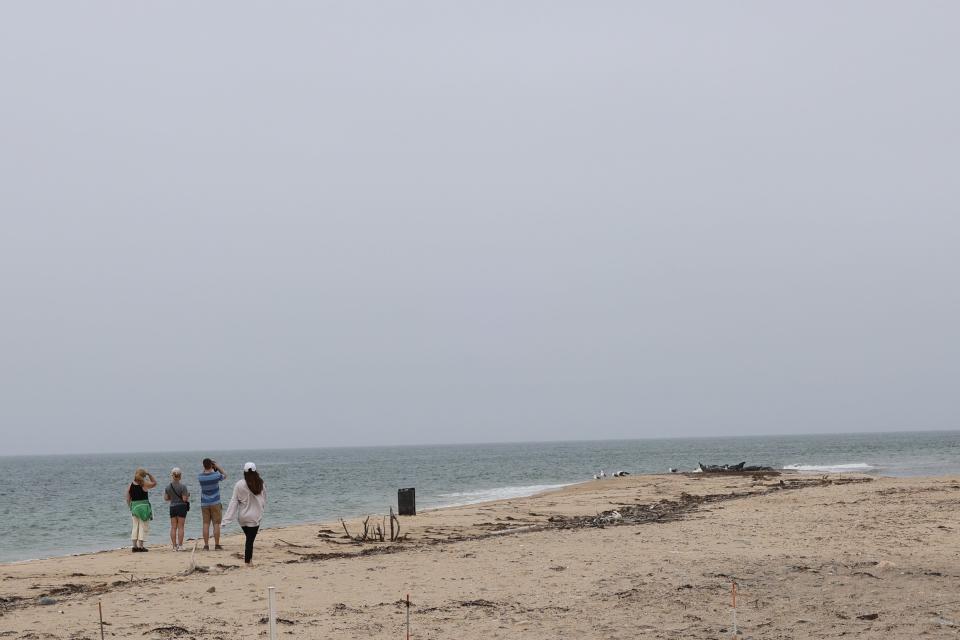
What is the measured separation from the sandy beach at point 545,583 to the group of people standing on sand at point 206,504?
395mm

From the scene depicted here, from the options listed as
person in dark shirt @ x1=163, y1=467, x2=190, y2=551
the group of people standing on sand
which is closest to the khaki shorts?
the group of people standing on sand

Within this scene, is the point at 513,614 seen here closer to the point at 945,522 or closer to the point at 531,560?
the point at 531,560

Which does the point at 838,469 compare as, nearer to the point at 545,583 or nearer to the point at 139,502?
the point at 139,502

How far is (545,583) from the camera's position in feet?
35.0

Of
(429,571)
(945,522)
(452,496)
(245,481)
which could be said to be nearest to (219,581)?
(245,481)

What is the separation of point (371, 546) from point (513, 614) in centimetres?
687

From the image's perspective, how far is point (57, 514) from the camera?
3656 cm

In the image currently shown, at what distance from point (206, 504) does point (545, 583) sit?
6.85 m

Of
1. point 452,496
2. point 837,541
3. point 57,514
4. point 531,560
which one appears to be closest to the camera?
point 531,560

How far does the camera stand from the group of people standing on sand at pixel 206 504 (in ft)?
42.3

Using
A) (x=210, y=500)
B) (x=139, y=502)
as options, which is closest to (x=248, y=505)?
(x=210, y=500)

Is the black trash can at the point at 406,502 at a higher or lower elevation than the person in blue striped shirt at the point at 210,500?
lower

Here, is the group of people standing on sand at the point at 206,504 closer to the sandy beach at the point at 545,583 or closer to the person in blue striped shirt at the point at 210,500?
the person in blue striped shirt at the point at 210,500

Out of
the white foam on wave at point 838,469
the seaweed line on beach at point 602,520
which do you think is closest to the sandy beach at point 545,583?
the seaweed line on beach at point 602,520
